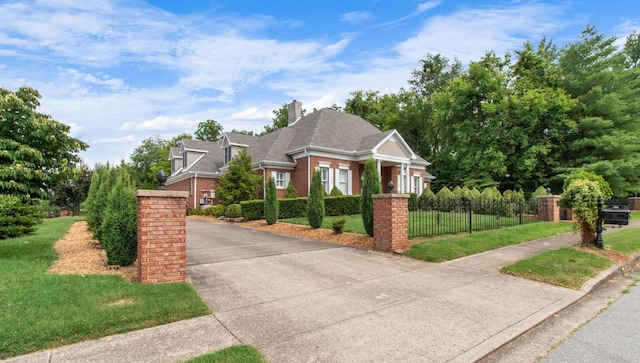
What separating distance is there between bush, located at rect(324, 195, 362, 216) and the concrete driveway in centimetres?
937

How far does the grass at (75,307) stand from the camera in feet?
11.6

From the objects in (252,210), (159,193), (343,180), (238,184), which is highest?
(343,180)

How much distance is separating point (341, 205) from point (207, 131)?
44233 millimetres

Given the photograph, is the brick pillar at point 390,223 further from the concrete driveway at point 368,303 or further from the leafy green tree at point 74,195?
the leafy green tree at point 74,195

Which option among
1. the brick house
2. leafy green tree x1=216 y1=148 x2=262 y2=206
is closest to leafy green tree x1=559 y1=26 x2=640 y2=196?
the brick house

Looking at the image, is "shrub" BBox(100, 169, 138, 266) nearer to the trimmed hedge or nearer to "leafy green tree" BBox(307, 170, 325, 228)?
"leafy green tree" BBox(307, 170, 325, 228)

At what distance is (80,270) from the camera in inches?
247

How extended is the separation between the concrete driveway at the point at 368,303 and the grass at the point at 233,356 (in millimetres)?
139

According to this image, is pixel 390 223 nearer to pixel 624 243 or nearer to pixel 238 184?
pixel 624 243

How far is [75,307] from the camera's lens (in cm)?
422

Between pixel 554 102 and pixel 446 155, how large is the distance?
38.8 feet

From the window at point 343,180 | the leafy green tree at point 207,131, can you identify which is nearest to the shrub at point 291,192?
the window at point 343,180

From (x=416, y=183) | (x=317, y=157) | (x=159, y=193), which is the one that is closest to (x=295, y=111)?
(x=317, y=157)

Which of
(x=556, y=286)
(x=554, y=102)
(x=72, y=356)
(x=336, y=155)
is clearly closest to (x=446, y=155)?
(x=554, y=102)
